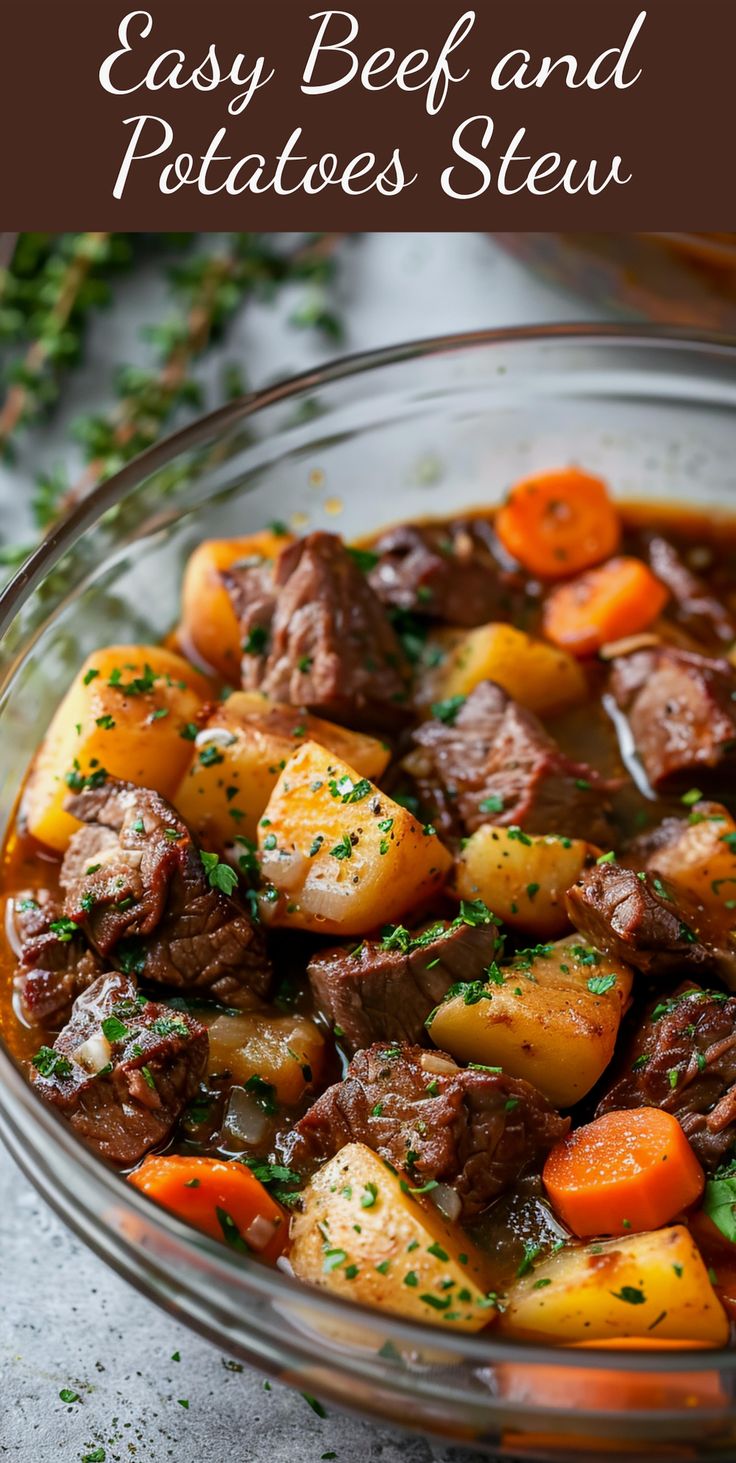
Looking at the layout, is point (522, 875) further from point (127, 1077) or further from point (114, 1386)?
point (114, 1386)

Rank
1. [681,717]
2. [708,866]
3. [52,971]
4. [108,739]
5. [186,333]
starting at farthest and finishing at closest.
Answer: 1. [186,333]
2. [681,717]
3. [108,739]
4. [708,866]
5. [52,971]

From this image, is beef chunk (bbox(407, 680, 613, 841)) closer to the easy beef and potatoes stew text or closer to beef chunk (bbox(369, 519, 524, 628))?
the easy beef and potatoes stew text

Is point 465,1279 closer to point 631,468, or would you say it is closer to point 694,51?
point 631,468

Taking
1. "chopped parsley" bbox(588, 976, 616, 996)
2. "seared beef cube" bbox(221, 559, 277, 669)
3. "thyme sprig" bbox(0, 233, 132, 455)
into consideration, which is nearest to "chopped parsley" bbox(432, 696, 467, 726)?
"seared beef cube" bbox(221, 559, 277, 669)

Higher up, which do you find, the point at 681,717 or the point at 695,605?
the point at 695,605

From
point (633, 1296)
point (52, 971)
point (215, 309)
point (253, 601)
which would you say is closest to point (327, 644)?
point (253, 601)

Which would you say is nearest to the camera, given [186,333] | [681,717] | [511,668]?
[681,717]

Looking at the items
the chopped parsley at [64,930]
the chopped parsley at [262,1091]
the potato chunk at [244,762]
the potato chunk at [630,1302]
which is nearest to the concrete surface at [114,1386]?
the potato chunk at [630,1302]
